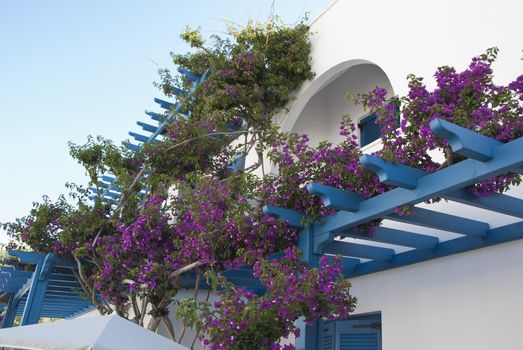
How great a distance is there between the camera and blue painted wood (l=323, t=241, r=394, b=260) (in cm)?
564

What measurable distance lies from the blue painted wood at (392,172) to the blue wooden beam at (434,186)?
0.07 m

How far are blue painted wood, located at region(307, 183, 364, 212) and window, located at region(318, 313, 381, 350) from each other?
127 inches

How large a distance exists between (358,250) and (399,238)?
572 mm

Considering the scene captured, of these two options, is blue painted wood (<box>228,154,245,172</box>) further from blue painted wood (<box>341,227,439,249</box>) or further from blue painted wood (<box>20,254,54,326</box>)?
blue painted wood (<box>341,227,439,249</box>)

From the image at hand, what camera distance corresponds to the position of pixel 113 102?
19422 millimetres

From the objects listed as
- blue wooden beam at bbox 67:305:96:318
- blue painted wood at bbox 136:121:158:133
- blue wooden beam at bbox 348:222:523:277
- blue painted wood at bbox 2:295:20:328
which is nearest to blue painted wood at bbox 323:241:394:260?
blue wooden beam at bbox 348:222:523:277

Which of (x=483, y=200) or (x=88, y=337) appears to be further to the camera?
(x=88, y=337)

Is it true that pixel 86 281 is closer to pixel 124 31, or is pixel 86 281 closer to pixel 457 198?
pixel 457 198

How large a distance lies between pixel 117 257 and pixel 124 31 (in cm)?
1127

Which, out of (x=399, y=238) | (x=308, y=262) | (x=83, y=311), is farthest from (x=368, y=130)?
(x=83, y=311)

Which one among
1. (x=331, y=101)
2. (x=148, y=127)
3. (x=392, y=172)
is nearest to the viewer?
(x=392, y=172)

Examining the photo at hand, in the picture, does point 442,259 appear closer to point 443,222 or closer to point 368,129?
point 443,222

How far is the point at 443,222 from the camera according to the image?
203 inches

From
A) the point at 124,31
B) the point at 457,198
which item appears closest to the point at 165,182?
the point at 457,198
